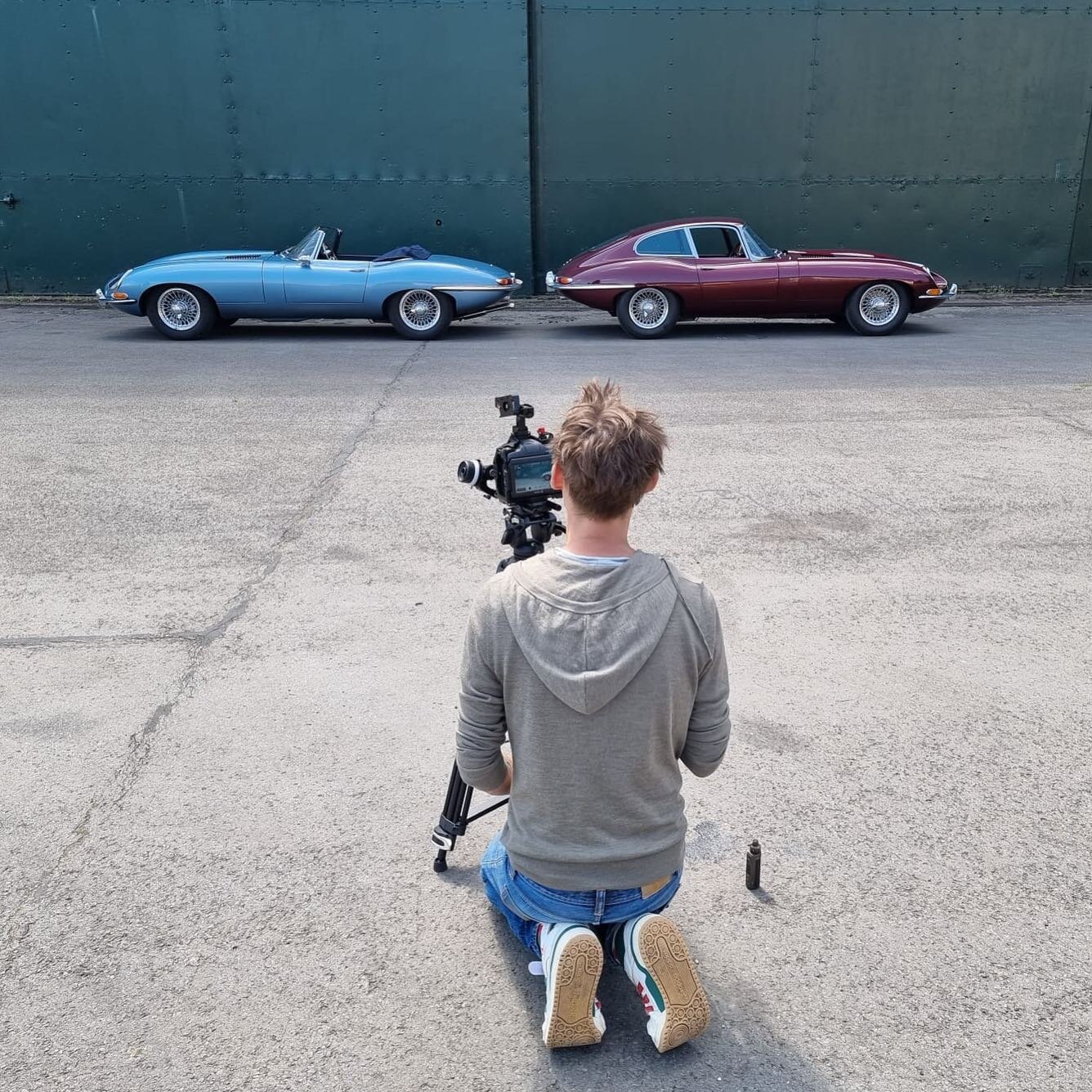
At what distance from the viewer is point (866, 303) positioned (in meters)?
12.7

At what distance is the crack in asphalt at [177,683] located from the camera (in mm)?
2783

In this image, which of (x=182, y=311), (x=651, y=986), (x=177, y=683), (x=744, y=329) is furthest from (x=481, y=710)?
(x=744, y=329)

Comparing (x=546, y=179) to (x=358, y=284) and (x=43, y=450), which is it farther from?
(x=43, y=450)

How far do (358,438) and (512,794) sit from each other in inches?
216

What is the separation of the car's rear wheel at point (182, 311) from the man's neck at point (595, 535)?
1099 centimetres

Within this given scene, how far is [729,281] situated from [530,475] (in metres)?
10.5

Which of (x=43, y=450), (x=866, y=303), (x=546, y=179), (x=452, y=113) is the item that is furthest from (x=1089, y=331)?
(x=43, y=450)

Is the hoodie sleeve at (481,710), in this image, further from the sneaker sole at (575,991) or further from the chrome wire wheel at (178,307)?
the chrome wire wheel at (178,307)

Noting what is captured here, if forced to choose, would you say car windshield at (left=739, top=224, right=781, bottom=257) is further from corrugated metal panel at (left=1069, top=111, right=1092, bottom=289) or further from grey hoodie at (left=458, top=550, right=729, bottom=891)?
grey hoodie at (left=458, top=550, right=729, bottom=891)

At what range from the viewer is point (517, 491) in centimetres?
256

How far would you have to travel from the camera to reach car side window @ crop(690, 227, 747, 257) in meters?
12.5

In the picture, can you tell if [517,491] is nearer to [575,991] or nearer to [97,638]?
[575,991]

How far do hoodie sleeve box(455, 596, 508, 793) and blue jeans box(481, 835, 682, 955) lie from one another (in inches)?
10.0

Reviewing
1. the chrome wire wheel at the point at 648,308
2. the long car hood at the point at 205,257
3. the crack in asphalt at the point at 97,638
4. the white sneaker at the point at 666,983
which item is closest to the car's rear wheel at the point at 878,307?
the chrome wire wheel at the point at 648,308
